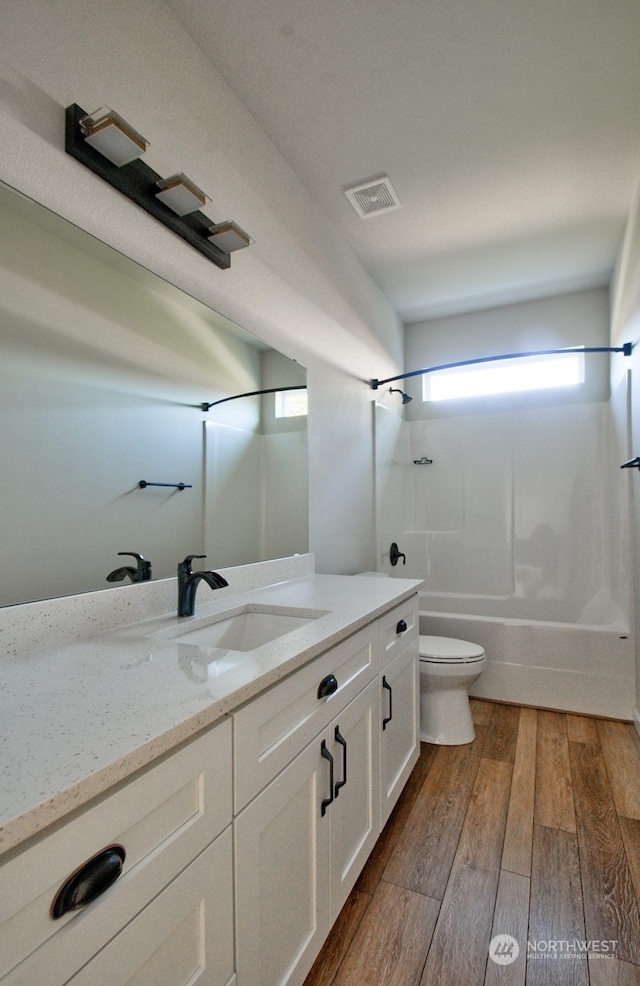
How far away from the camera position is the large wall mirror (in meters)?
1.00

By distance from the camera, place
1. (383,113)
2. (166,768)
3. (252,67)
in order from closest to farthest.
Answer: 1. (166,768)
2. (252,67)
3. (383,113)

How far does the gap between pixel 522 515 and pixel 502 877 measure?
90.4 inches

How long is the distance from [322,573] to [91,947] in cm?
176

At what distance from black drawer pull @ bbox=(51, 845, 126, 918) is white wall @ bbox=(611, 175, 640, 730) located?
2.52 meters

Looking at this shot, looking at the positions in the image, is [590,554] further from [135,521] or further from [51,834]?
[51,834]

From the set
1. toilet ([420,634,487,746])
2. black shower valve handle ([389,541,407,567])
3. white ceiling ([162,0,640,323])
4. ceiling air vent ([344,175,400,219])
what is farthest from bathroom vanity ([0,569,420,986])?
ceiling air vent ([344,175,400,219])

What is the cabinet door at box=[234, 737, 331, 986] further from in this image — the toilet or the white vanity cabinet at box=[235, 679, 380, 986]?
the toilet

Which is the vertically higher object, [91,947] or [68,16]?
[68,16]

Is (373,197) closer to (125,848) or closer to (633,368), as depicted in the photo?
(633,368)

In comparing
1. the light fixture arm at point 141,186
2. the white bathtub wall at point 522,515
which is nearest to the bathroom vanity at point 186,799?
the light fixture arm at point 141,186

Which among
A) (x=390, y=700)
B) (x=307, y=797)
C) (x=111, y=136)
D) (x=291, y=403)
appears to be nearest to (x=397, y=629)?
(x=390, y=700)

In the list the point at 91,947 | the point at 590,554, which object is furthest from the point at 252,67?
the point at 590,554

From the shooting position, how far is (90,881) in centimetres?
53

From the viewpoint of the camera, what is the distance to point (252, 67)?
1565 mm
